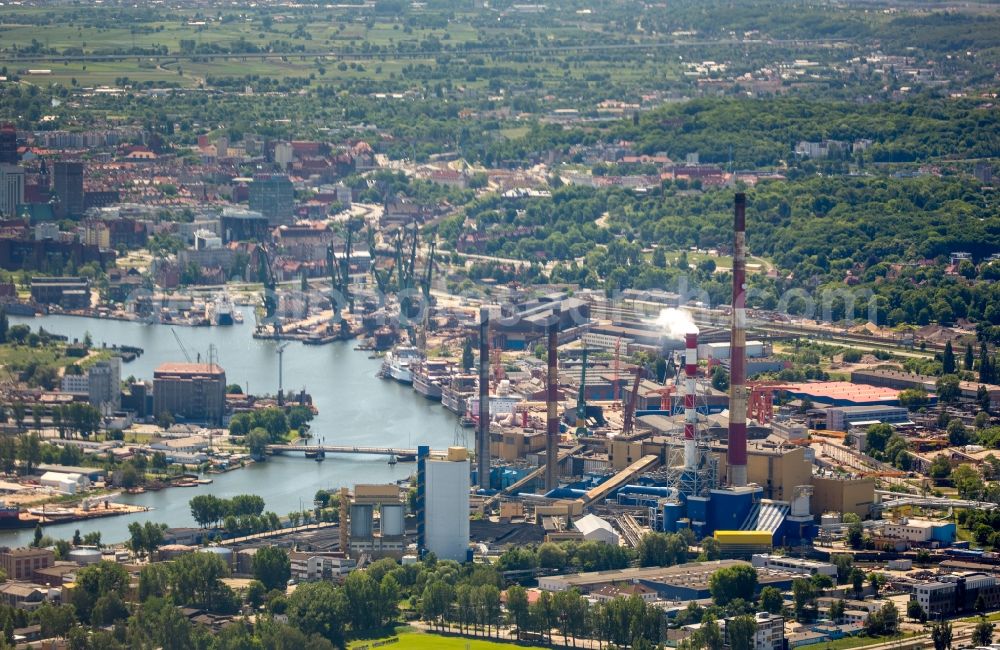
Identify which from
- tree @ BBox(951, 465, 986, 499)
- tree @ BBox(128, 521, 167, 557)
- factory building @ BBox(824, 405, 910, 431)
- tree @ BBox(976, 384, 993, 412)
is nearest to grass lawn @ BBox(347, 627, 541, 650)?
tree @ BBox(128, 521, 167, 557)

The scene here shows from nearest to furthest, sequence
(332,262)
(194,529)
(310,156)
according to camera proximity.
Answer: (194,529) → (332,262) → (310,156)

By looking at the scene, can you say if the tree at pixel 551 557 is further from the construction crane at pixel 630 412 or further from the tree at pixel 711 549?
the construction crane at pixel 630 412

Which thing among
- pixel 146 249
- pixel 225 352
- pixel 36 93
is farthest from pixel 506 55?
pixel 225 352

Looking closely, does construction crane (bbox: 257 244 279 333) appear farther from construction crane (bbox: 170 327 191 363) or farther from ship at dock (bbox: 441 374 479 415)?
ship at dock (bbox: 441 374 479 415)

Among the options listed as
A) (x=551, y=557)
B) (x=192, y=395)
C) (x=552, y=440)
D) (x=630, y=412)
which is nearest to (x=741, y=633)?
(x=551, y=557)

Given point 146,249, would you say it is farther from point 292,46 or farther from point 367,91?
point 292,46

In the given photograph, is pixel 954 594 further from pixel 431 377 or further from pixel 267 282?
pixel 267 282
